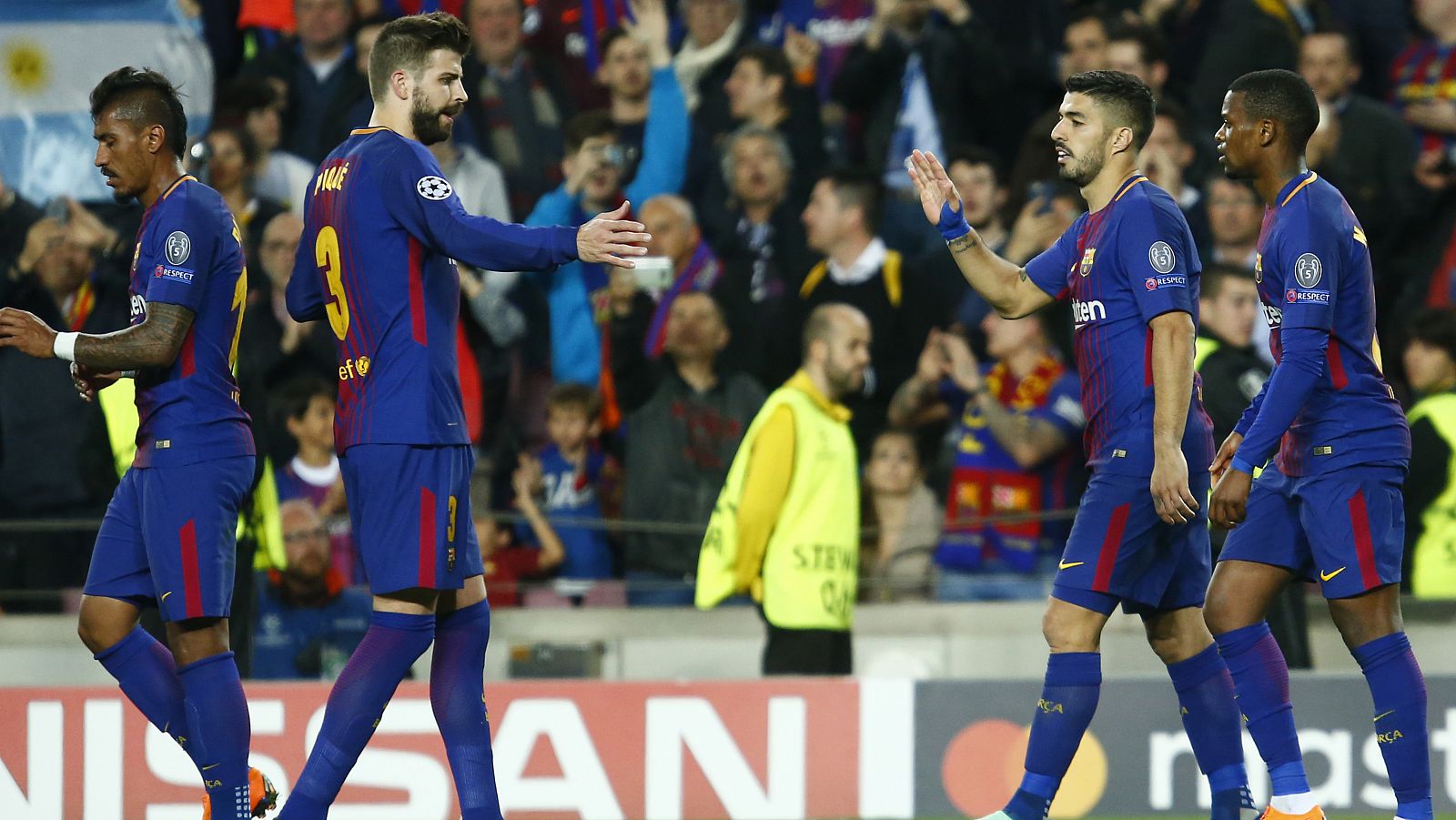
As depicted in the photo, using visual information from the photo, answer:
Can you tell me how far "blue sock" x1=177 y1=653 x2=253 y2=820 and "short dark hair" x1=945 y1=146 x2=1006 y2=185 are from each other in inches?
198

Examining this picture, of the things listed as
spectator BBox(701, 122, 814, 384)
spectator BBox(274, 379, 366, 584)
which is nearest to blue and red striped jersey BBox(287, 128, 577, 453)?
spectator BBox(274, 379, 366, 584)

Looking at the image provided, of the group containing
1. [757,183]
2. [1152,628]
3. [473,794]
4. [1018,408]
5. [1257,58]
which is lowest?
[473,794]

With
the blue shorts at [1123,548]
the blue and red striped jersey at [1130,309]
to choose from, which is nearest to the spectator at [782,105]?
the blue and red striped jersey at [1130,309]

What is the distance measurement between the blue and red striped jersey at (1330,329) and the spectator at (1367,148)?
3.75 m

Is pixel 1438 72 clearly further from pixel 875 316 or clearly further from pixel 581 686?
pixel 581 686

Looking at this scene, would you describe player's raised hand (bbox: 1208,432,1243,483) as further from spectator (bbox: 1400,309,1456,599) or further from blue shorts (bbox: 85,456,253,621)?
blue shorts (bbox: 85,456,253,621)

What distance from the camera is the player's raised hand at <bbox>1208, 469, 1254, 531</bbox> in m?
5.53

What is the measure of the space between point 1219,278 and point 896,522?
5.81 feet

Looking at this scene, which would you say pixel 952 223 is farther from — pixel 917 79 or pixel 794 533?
pixel 917 79

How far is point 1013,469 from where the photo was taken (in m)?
8.66

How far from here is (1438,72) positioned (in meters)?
9.66

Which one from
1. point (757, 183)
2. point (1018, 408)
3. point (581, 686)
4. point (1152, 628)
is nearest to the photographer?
point (1152, 628)

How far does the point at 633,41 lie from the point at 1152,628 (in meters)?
5.28

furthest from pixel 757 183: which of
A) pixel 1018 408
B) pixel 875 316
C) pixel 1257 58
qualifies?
pixel 1257 58
